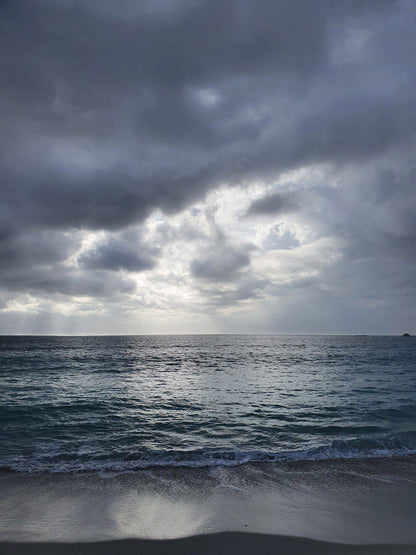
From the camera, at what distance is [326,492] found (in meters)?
9.10

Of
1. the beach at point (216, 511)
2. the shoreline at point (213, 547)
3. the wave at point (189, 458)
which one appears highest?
the shoreline at point (213, 547)

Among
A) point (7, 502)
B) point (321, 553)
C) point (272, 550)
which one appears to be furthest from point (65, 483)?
point (321, 553)

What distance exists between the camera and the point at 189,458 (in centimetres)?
1228

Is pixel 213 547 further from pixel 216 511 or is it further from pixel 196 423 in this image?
pixel 196 423

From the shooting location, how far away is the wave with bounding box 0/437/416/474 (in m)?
11.3

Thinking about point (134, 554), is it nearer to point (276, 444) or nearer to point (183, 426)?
point (276, 444)

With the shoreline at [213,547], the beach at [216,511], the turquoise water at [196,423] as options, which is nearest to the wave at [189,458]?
the turquoise water at [196,423]

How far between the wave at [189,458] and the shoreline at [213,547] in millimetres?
4850

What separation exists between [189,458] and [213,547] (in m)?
6.30

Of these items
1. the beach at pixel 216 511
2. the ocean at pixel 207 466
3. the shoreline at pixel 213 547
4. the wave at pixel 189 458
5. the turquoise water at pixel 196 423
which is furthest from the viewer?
the turquoise water at pixel 196 423

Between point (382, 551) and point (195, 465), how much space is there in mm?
6771

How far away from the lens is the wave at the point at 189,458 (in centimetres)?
1126

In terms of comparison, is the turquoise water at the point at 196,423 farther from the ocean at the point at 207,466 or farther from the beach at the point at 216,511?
the beach at the point at 216,511

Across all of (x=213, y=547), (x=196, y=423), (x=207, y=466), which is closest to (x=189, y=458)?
(x=207, y=466)
